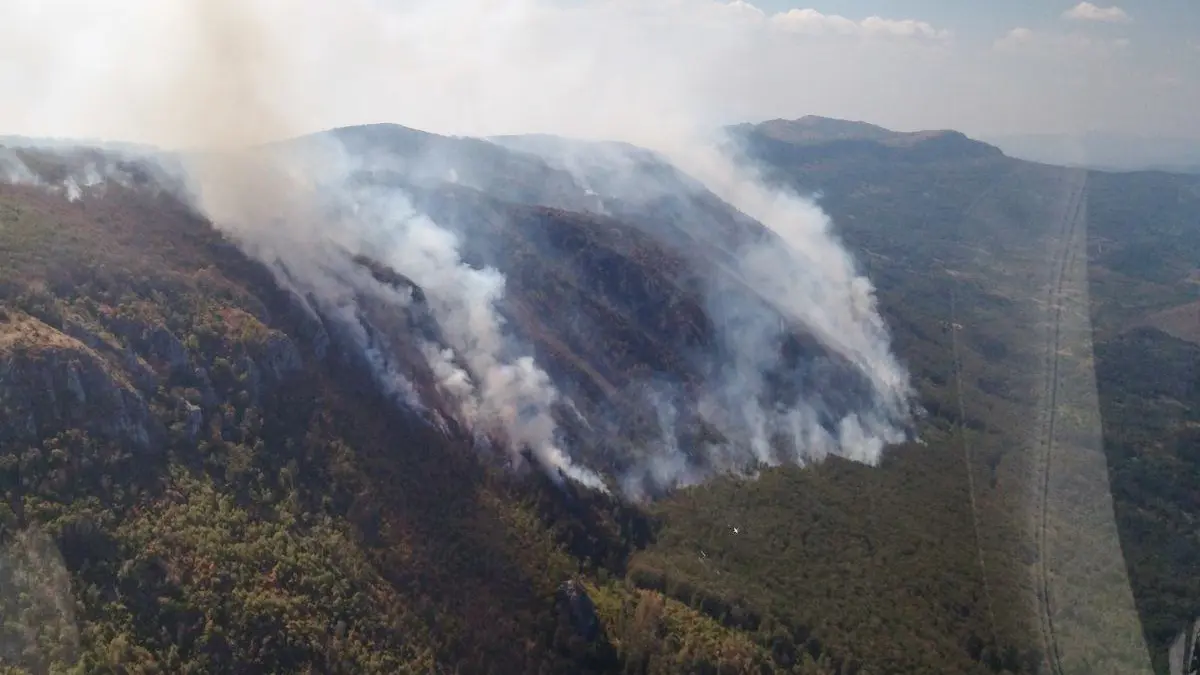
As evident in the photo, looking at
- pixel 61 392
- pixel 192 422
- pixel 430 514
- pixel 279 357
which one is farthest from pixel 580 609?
pixel 61 392

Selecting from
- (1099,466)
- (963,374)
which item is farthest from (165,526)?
(963,374)

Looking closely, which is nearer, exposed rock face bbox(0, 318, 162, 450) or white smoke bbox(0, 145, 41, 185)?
exposed rock face bbox(0, 318, 162, 450)

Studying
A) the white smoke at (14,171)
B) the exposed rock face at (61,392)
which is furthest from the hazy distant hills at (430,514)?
the white smoke at (14,171)

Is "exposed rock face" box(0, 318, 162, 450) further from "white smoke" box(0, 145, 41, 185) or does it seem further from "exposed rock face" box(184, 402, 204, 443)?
"white smoke" box(0, 145, 41, 185)

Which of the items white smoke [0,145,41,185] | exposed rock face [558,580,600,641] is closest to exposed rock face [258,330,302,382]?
exposed rock face [558,580,600,641]

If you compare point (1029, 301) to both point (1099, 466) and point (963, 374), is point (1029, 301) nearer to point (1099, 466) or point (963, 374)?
point (963, 374)

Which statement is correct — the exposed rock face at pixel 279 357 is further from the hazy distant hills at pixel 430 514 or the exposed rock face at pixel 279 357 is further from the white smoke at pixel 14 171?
the white smoke at pixel 14 171
